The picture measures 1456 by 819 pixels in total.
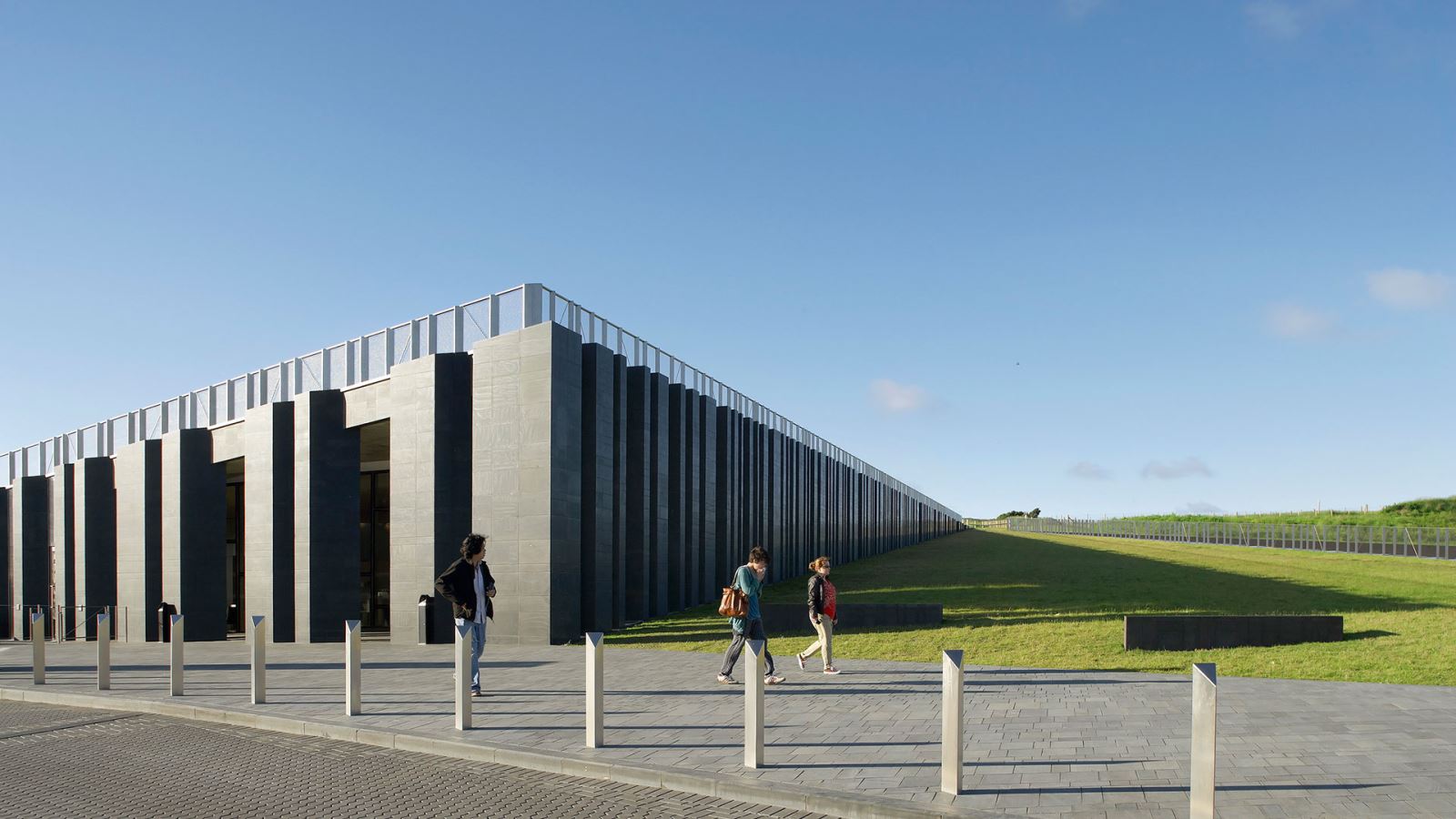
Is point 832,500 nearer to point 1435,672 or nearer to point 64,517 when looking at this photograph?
point 64,517

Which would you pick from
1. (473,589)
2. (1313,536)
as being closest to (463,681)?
(473,589)

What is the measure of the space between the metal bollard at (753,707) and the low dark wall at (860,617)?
472 inches

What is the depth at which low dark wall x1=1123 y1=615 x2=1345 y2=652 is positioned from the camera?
57.2 feet

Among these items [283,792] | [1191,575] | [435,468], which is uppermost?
[435,468]

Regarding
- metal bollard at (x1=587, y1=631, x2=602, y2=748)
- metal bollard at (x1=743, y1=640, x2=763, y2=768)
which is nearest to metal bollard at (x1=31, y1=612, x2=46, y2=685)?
metal bollard at (x1=587, y1=631, x2=602, y2=748)

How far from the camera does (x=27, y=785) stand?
343 inches

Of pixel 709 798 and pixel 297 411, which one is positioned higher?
pixel 297 411

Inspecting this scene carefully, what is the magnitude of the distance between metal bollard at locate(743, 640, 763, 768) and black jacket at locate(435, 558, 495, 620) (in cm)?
476

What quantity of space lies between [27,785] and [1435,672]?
16715mm

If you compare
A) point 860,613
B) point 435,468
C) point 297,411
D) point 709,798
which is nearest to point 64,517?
point 297,411

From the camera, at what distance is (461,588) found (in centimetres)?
1255

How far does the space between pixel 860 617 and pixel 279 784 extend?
13697 millimetres

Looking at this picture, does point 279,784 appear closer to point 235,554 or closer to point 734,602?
point 734,602

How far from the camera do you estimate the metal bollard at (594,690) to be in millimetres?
9688
